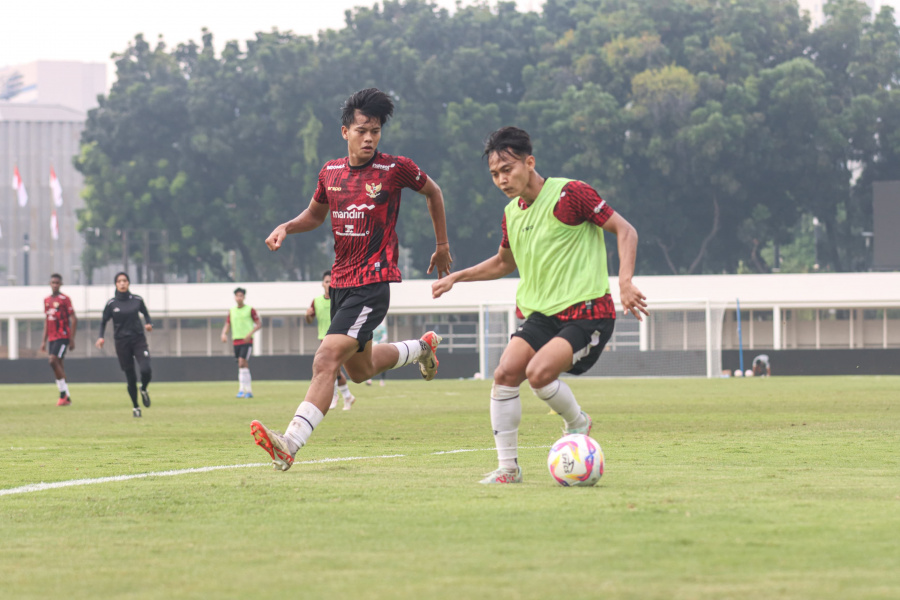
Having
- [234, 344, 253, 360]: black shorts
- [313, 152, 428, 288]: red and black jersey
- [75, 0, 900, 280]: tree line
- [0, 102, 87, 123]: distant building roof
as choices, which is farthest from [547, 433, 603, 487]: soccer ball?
[0, 102, 87, 123]: distant building roof

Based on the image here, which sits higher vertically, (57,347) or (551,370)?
(551,370)

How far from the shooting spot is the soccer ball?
695 centimetres

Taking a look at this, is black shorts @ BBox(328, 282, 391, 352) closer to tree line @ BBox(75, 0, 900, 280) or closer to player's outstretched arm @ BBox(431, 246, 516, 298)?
player's outstretched arm @ BBox(431, 246, 516, 298)

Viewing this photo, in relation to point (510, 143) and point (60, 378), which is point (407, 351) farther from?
point (60, 378)

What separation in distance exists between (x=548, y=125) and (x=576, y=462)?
6212cm

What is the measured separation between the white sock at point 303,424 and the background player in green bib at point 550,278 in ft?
4.10

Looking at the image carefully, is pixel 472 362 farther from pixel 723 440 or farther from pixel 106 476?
pixel 106 476

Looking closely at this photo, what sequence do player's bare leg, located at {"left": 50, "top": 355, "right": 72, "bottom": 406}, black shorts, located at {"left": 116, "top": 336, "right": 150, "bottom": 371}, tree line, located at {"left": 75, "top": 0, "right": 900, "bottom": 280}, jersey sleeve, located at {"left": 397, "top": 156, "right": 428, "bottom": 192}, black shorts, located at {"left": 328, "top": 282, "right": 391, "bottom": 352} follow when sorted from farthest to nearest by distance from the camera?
1. tree line, located at {"left": 75, "top": 0, "right": 900, "bottom": 280}
2. player's bare leg, located at {"left": 50, "top": 355, "right": 72, "bottom": 406}
3. black shorts, located at {"left": 116, "top": 336, "right": 150, "bottom": 371}
4. jersey sleeve, located at {"left": 397, "top": 156, "right": 428, "bottom": 192}
5. black shorts, located at {"left": 328, "top": 282, "right": 391, "bottom": 352}

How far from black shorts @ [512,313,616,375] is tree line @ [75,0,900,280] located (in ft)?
189

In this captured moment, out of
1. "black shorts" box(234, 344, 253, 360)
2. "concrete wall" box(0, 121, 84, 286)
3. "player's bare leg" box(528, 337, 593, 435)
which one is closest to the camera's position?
"player's bare leg" box(528, 337, 593, 435)

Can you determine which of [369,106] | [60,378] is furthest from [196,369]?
[369,106]

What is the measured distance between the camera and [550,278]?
24.7 ft

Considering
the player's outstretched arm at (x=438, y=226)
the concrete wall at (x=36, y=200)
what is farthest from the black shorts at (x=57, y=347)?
the concrete wall at (x=36, y=200)

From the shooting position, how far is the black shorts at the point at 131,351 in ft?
62.8
